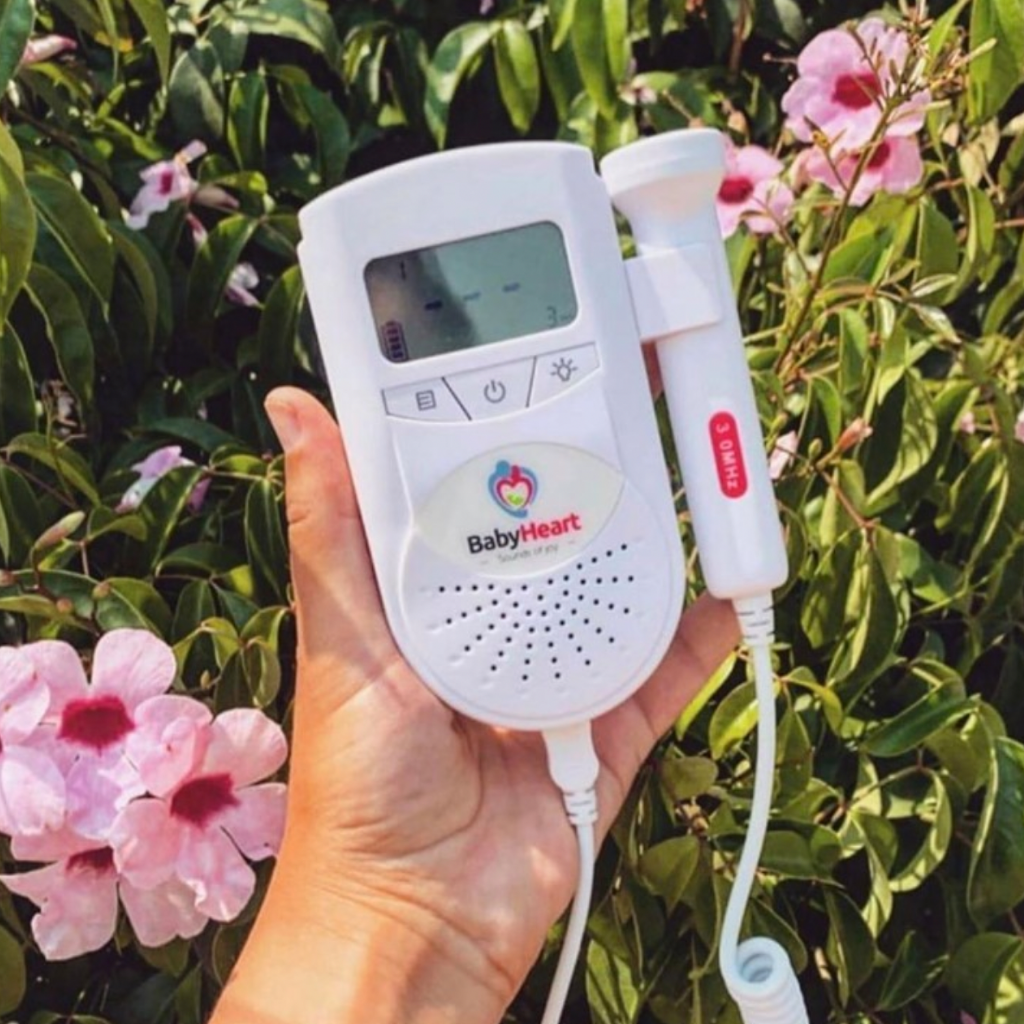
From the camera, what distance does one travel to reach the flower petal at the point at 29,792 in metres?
0.95

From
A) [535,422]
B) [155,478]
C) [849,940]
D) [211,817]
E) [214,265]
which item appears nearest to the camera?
[535,422]

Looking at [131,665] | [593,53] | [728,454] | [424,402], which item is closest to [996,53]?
[593,53]

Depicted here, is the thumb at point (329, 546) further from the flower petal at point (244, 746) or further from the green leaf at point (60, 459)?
the green leaf at point (60, 459)

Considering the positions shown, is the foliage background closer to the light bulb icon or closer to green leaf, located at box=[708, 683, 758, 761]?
green leaf, located at box=[708, 683, 758, 761]

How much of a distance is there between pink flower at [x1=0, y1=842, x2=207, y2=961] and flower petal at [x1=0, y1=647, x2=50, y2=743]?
8 centimetres

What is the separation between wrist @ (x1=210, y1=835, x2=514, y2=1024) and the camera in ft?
3.12

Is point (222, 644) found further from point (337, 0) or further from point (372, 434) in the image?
point (337, 0)

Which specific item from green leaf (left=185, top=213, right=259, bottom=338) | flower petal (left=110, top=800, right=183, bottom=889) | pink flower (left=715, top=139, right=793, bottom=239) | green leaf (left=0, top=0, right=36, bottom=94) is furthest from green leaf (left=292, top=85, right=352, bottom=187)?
flower petal (left=110, top=800, right=183, bottom=889)

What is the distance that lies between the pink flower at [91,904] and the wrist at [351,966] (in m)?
0.06

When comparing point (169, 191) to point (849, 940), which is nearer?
point (849, 940)

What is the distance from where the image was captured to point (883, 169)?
1.23 meters

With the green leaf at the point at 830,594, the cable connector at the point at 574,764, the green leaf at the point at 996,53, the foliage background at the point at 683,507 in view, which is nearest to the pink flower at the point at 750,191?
the foliage background at the point at 683,507

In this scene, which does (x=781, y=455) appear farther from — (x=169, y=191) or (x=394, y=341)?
(x=169, y=191)

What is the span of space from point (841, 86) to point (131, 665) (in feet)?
2.36
